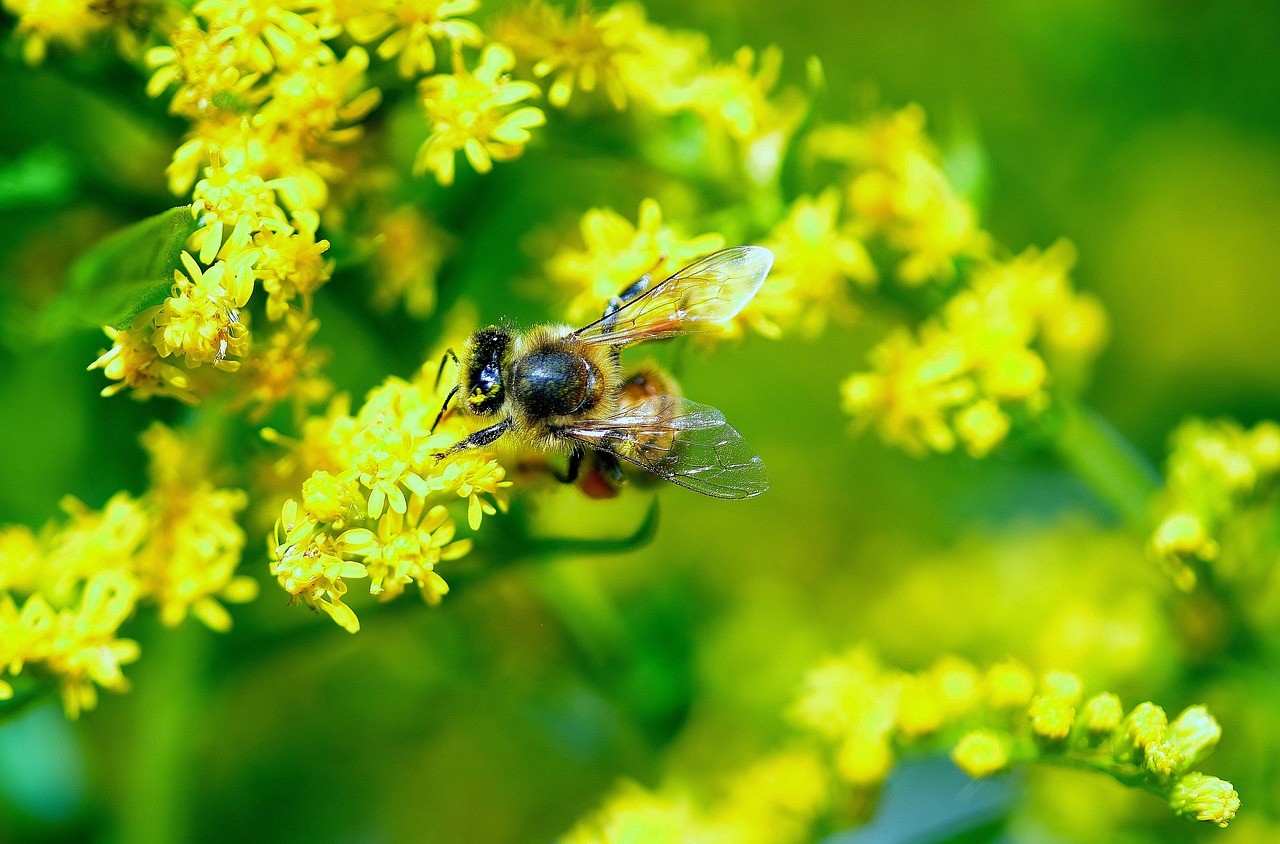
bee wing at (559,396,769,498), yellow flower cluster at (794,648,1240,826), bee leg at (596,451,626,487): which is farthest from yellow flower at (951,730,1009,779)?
bee leg at (596,451,626,487)

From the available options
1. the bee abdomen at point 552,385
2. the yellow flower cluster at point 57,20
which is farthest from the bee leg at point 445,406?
the yellow flower cluster at point 57,20

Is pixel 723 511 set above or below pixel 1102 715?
below

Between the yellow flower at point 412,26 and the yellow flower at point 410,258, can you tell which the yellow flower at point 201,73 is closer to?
the yellow flower at point 412,26

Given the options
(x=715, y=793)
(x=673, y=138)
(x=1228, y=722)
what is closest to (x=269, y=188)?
(x=673, y=138)

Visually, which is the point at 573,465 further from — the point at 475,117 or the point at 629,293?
the point at 475,117

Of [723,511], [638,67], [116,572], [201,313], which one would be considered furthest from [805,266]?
[723,511]

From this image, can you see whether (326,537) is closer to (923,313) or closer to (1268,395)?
(923,313)
